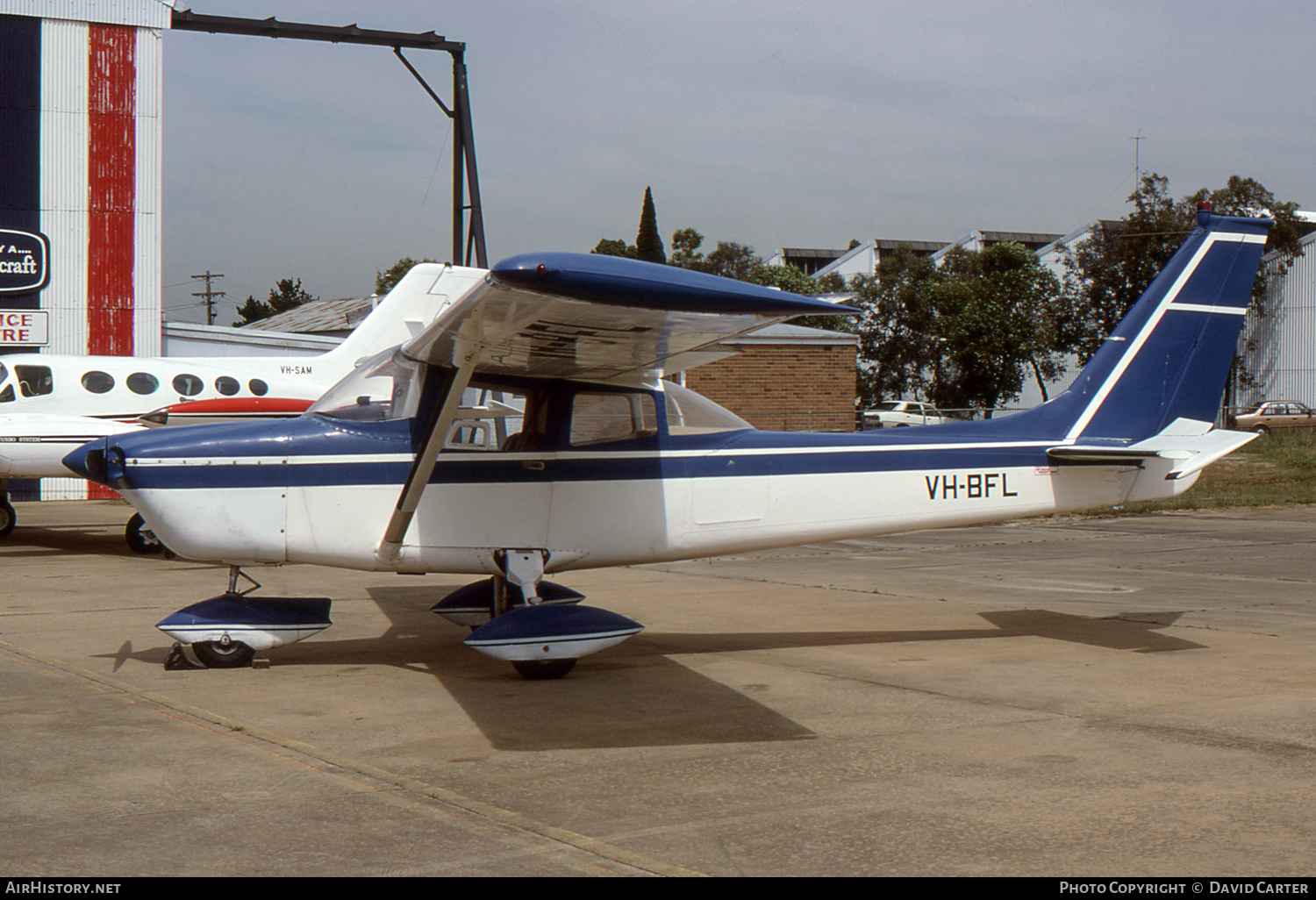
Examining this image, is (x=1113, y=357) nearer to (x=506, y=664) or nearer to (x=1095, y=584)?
(x=1095, y=584)

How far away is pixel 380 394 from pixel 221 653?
6.05ft

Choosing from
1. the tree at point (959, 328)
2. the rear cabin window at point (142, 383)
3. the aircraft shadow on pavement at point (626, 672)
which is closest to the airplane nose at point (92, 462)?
the aircraft shadow on pavement at point (626, 672)

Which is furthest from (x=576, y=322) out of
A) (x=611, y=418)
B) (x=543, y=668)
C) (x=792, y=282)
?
(x=792, y=282)

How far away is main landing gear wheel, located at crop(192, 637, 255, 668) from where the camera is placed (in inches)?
294

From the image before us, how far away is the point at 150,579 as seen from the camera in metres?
12.3

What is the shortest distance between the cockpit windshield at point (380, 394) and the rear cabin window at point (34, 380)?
1082 centimetres

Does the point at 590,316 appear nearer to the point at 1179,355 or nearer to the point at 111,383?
the point at 1179,355

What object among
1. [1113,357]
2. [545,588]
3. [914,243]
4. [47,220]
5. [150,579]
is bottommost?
[150,579]

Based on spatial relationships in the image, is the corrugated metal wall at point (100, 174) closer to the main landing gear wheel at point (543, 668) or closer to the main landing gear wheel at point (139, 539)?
the main landing gear wheel at point (139, 539)

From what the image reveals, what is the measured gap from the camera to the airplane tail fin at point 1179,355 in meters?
8.73

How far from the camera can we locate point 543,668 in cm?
723

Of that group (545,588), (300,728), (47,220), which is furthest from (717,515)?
(47,220)

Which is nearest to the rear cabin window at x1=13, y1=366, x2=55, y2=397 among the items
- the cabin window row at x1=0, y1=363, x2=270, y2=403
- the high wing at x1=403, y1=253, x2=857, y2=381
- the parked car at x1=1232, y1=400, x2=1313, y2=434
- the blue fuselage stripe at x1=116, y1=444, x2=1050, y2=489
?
the cabin window row at x1=0, y1=363, x2=270, y2=403

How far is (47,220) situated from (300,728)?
21.7 metres
